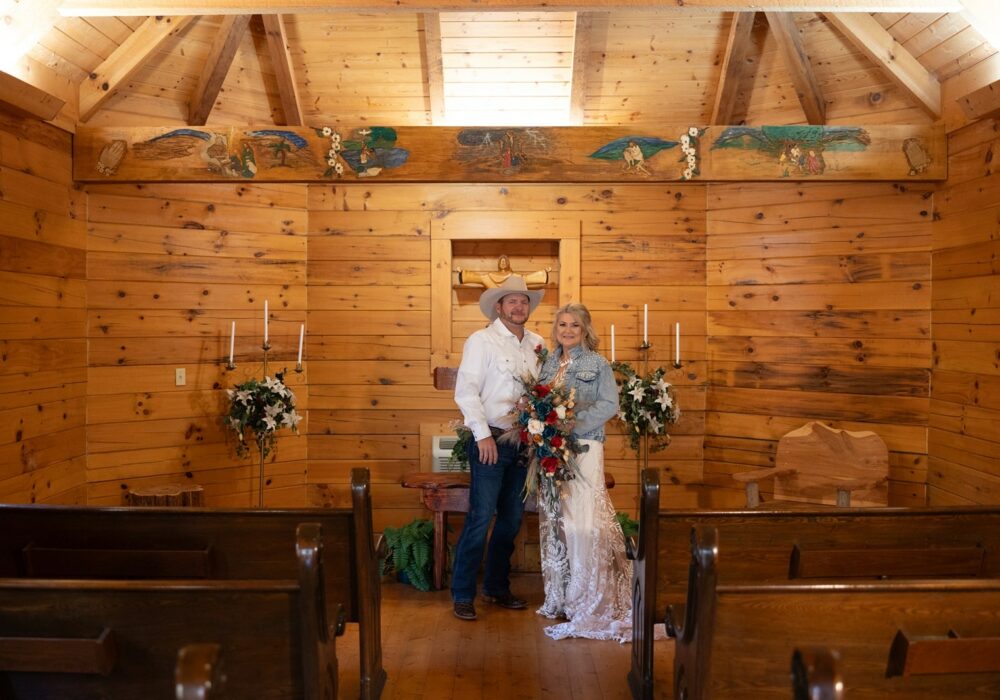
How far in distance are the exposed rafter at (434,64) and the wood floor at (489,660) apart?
293cm

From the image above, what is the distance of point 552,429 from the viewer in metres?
3.57

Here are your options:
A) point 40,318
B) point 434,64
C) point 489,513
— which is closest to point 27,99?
point 40,318

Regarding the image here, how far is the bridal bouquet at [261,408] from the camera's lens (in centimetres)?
478

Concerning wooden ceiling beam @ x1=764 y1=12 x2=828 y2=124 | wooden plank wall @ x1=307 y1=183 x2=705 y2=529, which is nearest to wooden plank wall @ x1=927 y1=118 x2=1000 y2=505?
wooden ceiling beam @ x1=764 y1=12 x2=828 y2=124

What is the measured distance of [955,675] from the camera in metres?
1.88

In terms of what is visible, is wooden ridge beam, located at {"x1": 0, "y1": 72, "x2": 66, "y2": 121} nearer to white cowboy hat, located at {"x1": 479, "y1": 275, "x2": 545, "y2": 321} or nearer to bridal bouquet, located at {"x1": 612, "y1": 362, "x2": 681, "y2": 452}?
white cowboy hat, located at {"x1": 479, "y1": 275, "x2": 545, "y2": 321}

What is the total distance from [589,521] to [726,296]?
2.28 metres

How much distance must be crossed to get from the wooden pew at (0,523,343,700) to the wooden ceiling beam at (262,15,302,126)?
3.74m

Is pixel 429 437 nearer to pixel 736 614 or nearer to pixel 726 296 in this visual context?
pixel 726 296

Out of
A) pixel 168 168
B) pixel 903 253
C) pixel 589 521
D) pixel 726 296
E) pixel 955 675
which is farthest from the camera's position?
pixel 726 296

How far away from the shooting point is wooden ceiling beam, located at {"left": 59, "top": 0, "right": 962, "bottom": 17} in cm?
360

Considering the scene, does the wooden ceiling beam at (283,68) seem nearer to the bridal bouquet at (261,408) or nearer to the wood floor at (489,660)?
the bridal bouquet at (261,408)

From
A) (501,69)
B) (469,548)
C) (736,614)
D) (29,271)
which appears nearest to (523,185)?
(501,69)

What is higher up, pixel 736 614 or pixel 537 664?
pixel 736 614
